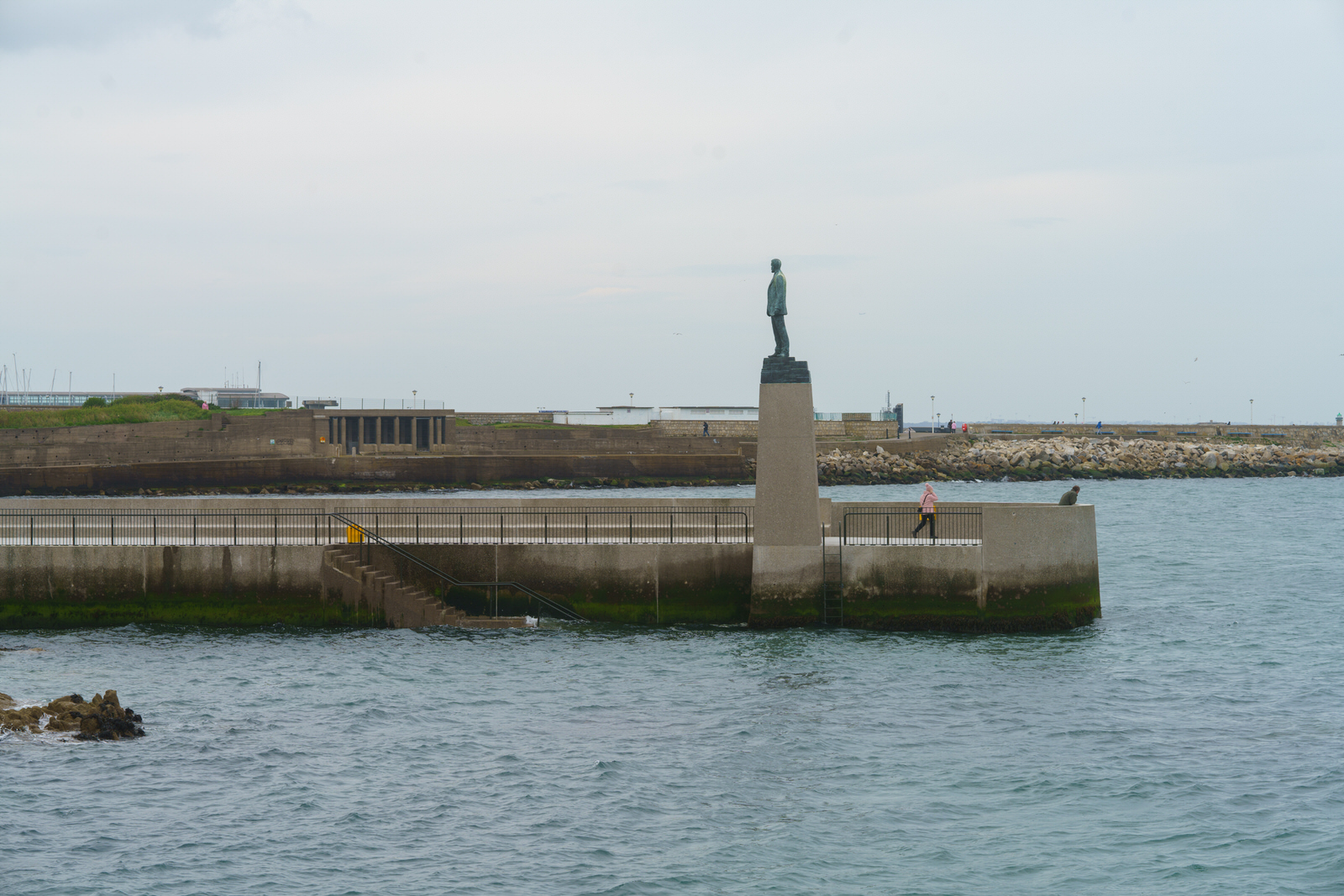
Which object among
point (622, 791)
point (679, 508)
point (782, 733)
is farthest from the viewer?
point (679, 508)

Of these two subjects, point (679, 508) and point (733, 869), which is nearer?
point (733, 869)

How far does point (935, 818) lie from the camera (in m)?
13.9

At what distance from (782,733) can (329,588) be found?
11.5 m

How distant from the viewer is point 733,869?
1246 cm

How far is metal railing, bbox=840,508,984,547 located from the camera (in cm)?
2438

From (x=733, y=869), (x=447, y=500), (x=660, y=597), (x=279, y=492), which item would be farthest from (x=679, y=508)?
(x=279, y=492)

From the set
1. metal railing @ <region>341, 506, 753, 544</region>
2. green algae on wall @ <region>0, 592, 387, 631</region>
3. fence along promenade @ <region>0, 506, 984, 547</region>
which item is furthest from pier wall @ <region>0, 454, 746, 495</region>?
green algae on wall @ <region>0, 592, 387, 631</region>

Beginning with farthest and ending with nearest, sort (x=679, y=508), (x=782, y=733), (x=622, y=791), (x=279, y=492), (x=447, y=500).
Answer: (x=279, y=492) < (x=447, y=500) < (x=679, y=508) < (x=782, y=733) < (x=622, y=791)

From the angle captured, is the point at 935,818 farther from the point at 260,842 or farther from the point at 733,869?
the point at 260,842

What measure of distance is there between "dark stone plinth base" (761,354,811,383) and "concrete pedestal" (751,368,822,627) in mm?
593

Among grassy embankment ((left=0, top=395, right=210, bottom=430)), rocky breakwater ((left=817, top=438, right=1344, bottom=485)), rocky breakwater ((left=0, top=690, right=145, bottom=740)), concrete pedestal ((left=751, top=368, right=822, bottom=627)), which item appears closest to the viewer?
rocky breakwater ((left=0, top=690, right=145, bottom=740))

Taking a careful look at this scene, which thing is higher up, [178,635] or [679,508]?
[679,508]

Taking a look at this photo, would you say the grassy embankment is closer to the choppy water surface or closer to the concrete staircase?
the concrete staircase

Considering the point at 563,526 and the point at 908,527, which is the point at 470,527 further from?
the point at 908,527
